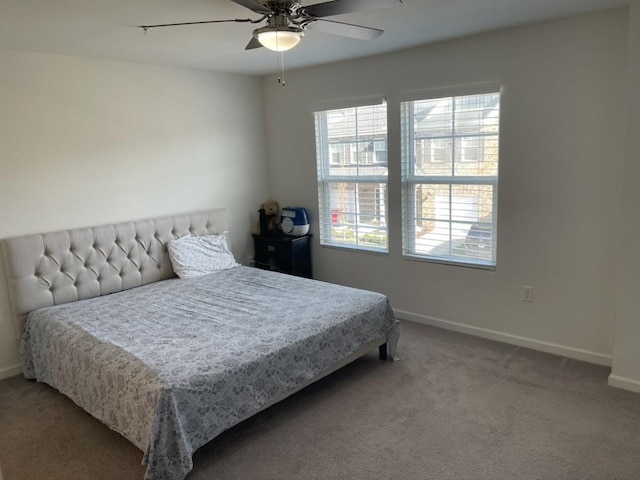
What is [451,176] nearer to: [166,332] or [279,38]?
[279,38]

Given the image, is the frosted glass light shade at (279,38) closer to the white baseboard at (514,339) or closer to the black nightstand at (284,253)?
the black nightstand at (284,253)

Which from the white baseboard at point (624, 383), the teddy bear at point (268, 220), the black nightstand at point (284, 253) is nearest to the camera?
the white baseboard at point (624, 383)

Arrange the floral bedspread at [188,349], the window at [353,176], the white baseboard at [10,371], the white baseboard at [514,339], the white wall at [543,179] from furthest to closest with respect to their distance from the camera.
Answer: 1. the window at [353,176]
2. the white baseboard at [10,371]
3. the white baseboard at [514,339]
4. the white wall at [543,179]
5. the floral bedspread at [188,349]

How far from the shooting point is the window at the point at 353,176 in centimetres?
445

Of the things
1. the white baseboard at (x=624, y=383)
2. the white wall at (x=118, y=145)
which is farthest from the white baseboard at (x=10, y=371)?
the white baseboard at (x=624, y=383)

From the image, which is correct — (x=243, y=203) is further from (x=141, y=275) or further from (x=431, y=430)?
(x=431, y=430)

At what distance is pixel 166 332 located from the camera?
9.93ft

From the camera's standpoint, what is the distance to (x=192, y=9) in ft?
8.71

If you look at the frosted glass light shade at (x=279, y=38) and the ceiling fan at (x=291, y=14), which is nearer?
the ceiling fan at (x=291, y=14)

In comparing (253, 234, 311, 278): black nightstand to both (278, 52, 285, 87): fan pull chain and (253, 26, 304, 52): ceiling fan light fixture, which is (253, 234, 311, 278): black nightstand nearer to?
(278, 52, 285, 87): fan pull chain

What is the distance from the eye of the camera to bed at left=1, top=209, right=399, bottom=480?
2418 mm

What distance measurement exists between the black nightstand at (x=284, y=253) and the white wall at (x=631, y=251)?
283 cm

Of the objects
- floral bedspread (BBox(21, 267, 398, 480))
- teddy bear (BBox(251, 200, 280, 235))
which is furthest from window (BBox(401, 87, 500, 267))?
teddy bear (BBox(251, 200, 280, 235))

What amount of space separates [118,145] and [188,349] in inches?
85.3
